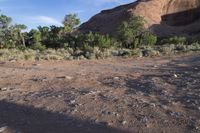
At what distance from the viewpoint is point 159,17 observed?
8262 centimetres

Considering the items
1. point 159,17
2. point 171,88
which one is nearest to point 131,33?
point 171,88

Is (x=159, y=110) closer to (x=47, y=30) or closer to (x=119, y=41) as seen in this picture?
(x=119, y=41)

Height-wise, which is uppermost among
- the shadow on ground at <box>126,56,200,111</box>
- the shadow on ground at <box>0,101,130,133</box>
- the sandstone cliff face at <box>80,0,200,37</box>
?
the sandstone cliff face at <box>80,0,200,37</box>

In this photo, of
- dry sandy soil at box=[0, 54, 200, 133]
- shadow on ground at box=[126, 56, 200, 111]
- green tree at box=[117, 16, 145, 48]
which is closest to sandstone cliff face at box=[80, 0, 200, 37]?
green tree at box=[117, 16, 145, 48]

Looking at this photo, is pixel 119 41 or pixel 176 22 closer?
pixel 119 41

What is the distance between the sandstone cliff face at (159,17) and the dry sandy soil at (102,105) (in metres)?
60.3

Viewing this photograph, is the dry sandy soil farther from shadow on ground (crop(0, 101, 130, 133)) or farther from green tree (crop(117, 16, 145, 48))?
green tree (crop(117, 16, 145, 48))

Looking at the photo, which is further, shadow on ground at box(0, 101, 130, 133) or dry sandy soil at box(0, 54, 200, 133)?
dry sandy soil at box(0, 54, 200, 133)

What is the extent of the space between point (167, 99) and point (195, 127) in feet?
6.64

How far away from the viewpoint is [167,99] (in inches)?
358

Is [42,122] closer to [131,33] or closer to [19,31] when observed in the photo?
[131,33]

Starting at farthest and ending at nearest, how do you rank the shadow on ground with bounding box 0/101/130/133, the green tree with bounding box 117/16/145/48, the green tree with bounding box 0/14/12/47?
the green tree with bounding box 0/14/12/47
the green tree with bounding box 117/16/145/48
the shadow on ground with bounding box 0/101/130/133

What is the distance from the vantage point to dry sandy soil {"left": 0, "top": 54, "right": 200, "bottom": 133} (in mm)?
7340

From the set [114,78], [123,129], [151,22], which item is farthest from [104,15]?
[123,129]
